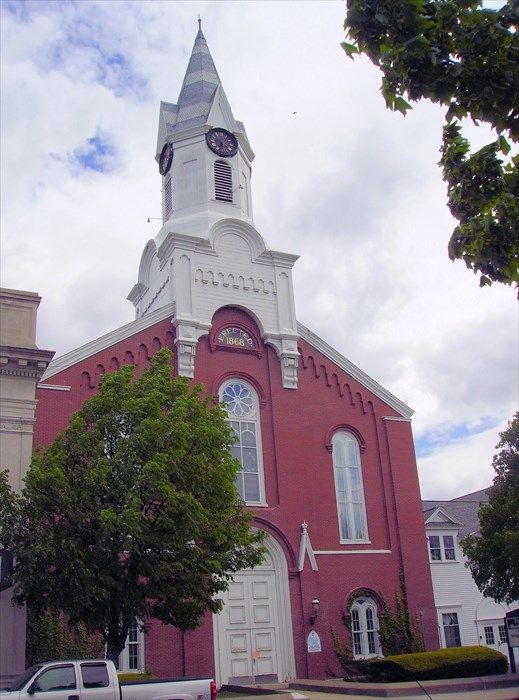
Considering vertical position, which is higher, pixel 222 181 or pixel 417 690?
pixel 222 181

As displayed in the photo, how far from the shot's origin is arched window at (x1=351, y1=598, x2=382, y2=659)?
2850 centimetres

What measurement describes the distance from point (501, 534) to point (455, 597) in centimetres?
952

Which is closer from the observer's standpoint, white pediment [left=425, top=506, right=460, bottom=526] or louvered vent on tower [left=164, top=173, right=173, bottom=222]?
white pediment [left=425, top=506, right=460, bottom=526]

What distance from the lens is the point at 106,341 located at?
28.7 m

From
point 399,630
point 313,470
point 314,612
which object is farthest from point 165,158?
point 399,630

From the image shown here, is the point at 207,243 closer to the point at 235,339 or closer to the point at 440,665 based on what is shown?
the point at 235,339

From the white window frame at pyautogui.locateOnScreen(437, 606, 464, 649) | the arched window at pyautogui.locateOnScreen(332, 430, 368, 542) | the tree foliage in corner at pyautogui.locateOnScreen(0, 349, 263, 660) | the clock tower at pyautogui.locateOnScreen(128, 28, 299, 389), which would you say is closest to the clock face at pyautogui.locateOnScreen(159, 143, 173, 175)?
the clock tower at pyautogui.locateOnScreen(128, 28, 299, 389)

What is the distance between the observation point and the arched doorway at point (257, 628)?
26.7 m

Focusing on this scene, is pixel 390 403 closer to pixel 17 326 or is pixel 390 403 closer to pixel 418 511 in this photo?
pixel 418 511

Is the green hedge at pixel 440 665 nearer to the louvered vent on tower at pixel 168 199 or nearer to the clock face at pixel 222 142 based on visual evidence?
the louvered vent on tower at pixel 168 199

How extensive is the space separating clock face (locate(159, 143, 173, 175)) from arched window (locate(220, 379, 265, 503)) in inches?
447

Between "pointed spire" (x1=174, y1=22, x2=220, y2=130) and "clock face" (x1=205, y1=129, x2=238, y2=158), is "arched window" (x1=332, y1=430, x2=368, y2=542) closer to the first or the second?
"clock face" (x1=205, y1=129, x2=238, y2=158)

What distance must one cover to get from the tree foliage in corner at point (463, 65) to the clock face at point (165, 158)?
89.4 ft

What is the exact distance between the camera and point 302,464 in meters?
30.1
